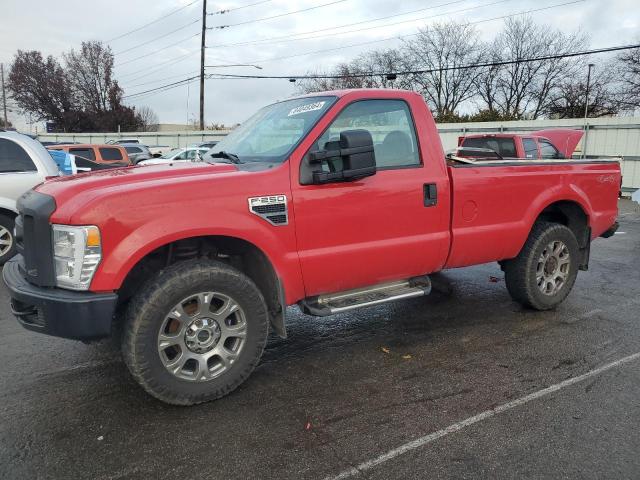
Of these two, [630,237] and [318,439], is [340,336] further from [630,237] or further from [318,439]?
[630,237]

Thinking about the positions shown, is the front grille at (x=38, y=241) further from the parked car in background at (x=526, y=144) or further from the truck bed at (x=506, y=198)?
the parked car in background at (x=526, y=144)

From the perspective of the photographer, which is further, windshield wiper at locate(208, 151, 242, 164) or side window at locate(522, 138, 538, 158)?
side window at locate(522, 138, 538, 158)

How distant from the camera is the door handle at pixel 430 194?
4078 mm

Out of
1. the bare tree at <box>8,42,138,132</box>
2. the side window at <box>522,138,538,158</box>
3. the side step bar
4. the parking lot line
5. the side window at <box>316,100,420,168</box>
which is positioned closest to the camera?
the parking lot line

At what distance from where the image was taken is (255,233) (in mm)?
3332

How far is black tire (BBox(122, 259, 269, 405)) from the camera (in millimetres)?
3049

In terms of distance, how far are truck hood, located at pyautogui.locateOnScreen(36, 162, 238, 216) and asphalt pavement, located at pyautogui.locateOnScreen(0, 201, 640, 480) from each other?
4.47 ft

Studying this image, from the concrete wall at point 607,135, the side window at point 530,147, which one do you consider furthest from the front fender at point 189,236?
the concrete wall at point 607,135

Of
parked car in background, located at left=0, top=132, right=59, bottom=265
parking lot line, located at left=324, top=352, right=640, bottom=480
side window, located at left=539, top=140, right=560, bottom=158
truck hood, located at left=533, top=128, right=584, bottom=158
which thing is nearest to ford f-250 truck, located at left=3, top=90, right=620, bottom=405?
parking lot line, located at left=324, top=352, right=640, bottom=480

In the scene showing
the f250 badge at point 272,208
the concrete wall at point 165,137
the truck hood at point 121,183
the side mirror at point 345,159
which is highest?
the concrete wall at point 165,137

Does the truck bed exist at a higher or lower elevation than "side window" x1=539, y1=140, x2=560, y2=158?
lower

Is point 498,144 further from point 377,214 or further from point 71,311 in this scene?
point 71,311

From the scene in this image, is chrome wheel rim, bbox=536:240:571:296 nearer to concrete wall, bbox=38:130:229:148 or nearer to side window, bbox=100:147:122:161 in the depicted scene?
side window, bbox=100:147:122:161

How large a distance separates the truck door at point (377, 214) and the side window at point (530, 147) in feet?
29.7
